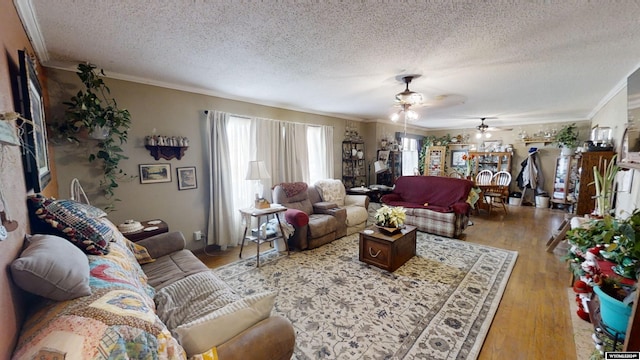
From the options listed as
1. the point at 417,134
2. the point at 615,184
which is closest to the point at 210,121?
the point at 615,184

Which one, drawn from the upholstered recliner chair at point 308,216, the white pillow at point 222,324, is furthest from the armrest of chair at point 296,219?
the white pillow at point 222,324

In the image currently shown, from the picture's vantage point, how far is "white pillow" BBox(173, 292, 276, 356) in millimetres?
981

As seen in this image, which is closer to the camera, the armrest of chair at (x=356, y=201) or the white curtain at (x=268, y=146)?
the white curtain at (x=268, y=146)

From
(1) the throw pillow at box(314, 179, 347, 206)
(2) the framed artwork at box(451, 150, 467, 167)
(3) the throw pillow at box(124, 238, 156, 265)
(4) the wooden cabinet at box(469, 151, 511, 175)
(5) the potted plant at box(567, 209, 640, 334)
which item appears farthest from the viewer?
(2) the framed artwork at box(451, 150, 467, 167)

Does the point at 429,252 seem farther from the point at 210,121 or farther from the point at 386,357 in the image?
the point at 210,121

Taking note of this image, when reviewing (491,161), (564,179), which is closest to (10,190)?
(564,179)

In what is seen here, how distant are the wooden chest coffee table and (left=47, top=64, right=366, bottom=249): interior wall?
2.36m

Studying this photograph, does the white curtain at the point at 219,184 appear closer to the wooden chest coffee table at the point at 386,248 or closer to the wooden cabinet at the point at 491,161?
the wooden chest coffee table at the point at 386,248

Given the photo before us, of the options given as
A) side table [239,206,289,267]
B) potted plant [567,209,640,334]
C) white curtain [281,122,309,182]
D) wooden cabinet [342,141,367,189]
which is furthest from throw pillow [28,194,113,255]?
wooden cabinet [342,141,367,189]

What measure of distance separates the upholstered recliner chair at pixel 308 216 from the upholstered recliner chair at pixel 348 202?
12 centimetres

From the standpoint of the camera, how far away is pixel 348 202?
15.5 feet

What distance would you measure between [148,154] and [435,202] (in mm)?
4667

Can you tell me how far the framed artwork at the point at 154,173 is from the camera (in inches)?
115

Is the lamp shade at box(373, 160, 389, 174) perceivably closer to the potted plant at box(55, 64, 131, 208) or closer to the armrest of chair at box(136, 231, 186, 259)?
the armrest of chair at box(136, 231, 186, 259)
